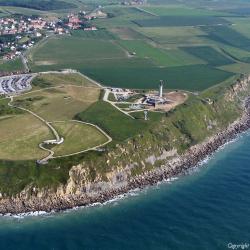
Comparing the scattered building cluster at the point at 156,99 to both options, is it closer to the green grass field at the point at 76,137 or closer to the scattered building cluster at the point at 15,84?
the green grass field at the point at 76,137

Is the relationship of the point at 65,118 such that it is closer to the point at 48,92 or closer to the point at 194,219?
the point at 48,92

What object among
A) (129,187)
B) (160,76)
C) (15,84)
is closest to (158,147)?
(129,187)

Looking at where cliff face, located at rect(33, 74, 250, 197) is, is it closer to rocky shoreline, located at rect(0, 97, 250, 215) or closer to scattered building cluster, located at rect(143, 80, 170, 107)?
rocky shoreline, located at rect(0, 97, 250, 215)

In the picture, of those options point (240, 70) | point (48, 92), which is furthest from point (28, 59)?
point (240, 70)

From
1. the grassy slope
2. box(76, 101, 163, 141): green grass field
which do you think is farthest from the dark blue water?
box(76, 101, 163, 141): green grass field

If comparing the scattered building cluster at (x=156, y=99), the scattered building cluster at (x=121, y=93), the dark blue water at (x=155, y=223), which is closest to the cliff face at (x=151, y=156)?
the dark blue water at (x=155, y=223)

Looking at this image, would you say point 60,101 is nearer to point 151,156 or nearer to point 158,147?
point 158,147

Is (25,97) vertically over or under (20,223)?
over
